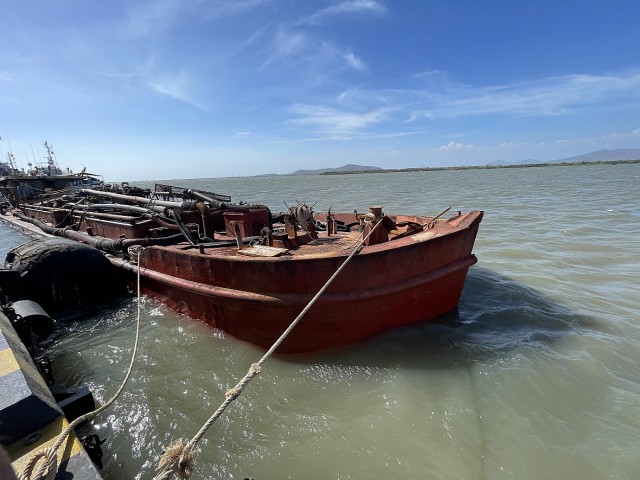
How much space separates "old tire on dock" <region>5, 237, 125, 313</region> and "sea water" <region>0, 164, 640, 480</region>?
0.50m

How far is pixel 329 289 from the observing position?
4301mm

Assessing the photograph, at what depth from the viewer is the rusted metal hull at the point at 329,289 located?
427cm

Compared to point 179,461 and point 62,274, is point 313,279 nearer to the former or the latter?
point 179,461

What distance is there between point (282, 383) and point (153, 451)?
152cm

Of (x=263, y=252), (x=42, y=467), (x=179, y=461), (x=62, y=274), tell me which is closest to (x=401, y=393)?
(x=263, y=252)

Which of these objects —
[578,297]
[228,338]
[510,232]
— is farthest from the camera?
[510,232]

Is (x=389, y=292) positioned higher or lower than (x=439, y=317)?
higher

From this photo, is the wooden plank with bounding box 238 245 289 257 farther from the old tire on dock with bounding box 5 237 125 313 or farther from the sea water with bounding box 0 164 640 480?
the old tire on dock with bounding box 5 237 125 313

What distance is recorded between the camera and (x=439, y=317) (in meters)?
5.39

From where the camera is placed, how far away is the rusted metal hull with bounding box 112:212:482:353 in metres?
4.27

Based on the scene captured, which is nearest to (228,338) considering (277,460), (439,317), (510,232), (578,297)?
(277,460)

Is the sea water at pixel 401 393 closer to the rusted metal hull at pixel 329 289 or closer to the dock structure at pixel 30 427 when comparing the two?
the rusted metal hull at pixel 329 289

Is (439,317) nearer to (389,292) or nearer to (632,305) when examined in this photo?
(389,292)

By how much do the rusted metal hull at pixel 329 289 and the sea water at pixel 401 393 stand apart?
8.4 inches
